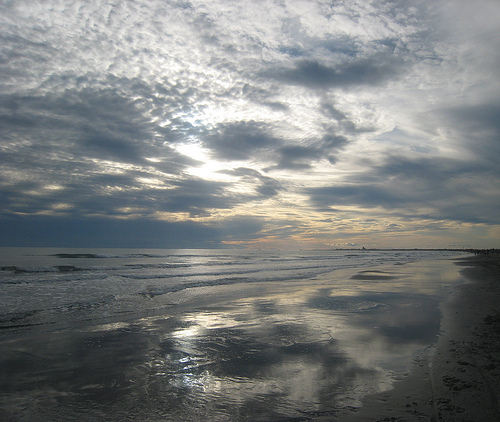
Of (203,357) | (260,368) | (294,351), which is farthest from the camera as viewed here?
(294,351)

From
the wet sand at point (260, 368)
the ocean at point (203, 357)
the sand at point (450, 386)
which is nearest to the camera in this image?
the sand at point (450, 386)

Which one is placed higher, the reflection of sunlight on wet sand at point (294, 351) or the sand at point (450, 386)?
Answer: the sand at point (450, 386)

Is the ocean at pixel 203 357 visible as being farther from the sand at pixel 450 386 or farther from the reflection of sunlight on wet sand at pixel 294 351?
the sand at pixel 450 386

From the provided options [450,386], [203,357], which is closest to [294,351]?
[203,357]

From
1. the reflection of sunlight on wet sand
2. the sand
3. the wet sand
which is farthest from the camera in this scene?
the reflection of sunlight on wet sand

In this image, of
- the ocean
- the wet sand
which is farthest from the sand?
the ocean

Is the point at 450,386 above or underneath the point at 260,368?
above

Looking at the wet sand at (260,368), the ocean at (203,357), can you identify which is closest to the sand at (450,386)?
the wet sand at (260,368)

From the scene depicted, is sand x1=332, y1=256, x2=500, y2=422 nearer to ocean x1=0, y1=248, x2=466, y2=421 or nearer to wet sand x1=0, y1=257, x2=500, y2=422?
wet sand x1=0, y1=257, x2=500, y2=422

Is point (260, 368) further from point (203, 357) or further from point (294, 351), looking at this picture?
point (203, 357)

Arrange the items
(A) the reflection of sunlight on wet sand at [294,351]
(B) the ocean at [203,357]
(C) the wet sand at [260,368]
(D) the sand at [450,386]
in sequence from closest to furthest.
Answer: (D) the sand at [450,386]
(C) the wet sand at [260,368]
(B) the ocean at [203,357]
(A) the reflection of sunlight on wet sand at [294,351]

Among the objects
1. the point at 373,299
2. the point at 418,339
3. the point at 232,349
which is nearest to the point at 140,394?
the point at 232,349

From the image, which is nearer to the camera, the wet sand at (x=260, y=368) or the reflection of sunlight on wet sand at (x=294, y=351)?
the wet sand at (x=260, y=368)

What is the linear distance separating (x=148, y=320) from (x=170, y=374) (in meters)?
5.49
